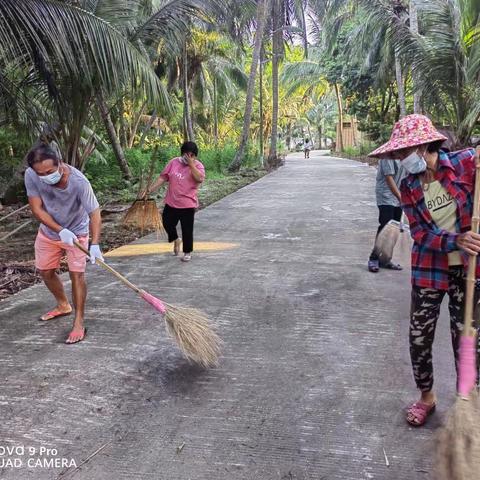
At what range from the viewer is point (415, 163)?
8.27 feet

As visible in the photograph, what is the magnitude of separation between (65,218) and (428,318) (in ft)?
9.12

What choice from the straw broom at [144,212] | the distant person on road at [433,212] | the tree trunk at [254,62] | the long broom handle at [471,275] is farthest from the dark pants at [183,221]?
the tree trunk at [254,62]

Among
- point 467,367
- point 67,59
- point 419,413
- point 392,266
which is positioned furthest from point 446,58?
point 467,367

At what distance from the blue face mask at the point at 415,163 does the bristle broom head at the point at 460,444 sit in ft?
3.59

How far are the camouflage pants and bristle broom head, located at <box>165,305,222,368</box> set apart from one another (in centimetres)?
135

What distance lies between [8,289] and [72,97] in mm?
4344

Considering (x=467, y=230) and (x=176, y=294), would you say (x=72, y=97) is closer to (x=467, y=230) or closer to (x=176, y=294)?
(x=176, y=294)

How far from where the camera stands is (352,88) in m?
23.1

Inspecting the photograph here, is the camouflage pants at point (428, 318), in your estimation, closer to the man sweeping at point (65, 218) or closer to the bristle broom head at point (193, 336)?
the bristle broom head at point (193, 336)

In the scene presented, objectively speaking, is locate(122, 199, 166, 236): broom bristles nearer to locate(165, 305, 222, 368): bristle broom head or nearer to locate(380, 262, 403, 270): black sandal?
locate(380, 262, 403, 270): black sandal

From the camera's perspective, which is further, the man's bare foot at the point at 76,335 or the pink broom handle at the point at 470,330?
the man's bare foot at the point at 76,335

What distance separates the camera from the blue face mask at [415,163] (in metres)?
2.51

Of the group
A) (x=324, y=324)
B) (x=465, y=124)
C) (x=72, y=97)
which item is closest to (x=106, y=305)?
(x=324, y=324)

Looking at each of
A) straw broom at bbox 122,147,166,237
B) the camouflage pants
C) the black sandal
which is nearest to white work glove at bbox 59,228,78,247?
the camouflage pants
